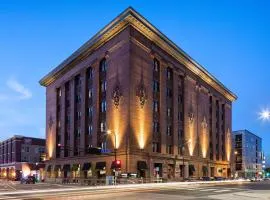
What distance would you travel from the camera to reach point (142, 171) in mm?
69250

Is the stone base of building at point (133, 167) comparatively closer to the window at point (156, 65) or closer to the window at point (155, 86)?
the window at point (155, 86)

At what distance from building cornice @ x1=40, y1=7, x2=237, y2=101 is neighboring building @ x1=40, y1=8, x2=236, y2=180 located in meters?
0.19

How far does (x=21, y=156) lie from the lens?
13800cm

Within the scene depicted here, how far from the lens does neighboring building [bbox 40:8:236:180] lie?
227 ft

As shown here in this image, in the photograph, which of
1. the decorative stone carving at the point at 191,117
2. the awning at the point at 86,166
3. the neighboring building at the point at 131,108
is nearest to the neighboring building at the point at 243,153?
the neighboring building at the point at 131,108

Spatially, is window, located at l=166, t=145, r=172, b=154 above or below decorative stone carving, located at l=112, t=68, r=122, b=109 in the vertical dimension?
below

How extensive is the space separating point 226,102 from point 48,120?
2190 inches

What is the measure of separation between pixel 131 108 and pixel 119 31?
1525cm

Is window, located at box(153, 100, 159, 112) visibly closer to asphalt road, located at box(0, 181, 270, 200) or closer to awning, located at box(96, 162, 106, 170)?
awning, located at box(96, 162, 106, 170)

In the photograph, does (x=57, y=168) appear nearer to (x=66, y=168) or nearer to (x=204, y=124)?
(x=66, y=168)

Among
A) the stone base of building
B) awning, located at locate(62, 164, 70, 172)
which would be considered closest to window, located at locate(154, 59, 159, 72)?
the stone base of building

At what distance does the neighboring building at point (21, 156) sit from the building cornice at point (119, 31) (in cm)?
4367

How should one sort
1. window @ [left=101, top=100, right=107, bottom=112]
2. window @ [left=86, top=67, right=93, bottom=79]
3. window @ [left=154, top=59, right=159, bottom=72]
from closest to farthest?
window @ [left=101, top=100, right=107, bottom=112] → window @ [left=154, top=59, right=159, bottom=72] → window @ [left=86, top=67, right=93, bottom=79]

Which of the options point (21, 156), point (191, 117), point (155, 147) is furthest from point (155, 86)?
point (21, 156)
